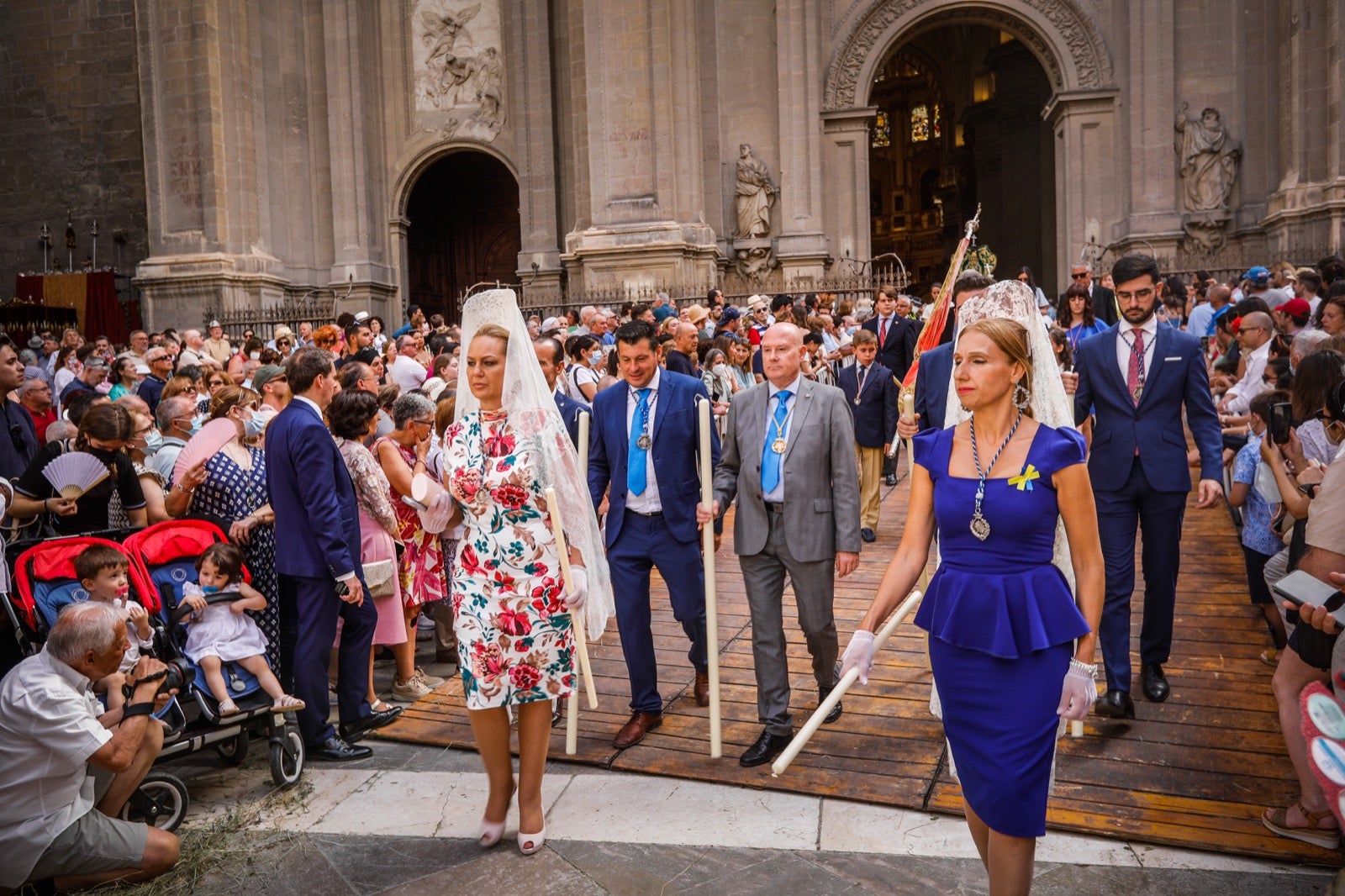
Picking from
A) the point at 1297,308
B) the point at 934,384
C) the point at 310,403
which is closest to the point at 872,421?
the point at 934,384

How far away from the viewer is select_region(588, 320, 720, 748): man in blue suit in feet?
17.7

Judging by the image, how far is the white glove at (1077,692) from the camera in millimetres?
2930

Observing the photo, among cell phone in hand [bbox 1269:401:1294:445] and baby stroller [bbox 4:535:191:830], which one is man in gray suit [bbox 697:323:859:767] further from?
baby stroller [bbox 4:535:191:830]

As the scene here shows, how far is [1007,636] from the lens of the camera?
295cm

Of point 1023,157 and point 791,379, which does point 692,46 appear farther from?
point 791,379

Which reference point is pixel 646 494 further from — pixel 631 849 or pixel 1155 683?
pixel 1155 683

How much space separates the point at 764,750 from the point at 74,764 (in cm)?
286

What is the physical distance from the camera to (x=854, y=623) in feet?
23.0

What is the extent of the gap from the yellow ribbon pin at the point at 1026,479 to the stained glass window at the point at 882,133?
42.7 metres

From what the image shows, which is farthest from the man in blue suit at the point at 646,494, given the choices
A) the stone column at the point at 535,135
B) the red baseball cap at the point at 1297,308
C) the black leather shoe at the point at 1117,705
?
the stone column at the point at 535,135

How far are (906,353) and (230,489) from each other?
274 inches

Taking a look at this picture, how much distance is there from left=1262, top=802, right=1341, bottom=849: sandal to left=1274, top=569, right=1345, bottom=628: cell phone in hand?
1105mm

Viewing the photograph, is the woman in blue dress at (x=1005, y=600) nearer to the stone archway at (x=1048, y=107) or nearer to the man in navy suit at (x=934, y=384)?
the man in navy suit at (x=934, y=384)

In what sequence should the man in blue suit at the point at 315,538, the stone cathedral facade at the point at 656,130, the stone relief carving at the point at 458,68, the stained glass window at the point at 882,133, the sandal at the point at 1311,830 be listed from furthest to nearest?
the stained glass window at the point at 882,133 → the stone relief carving at the point at 458,68 → the stone cathedral facade at the point at 656,130 → the man in blue suit at the point at 315,538 → the sandal at the point at 1311,830
